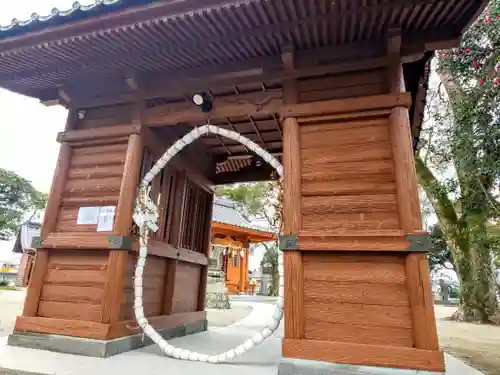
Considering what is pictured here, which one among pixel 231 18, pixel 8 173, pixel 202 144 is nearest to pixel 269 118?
pixel 202 144

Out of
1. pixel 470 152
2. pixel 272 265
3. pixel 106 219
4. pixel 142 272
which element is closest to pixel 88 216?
pixel 106 219

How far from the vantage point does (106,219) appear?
3.68 metres

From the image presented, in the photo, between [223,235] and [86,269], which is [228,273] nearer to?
[223,235]

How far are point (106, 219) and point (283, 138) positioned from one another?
2081 mm

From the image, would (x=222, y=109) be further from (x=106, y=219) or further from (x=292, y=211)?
(x=106, y=219)

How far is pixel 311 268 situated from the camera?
2914mm

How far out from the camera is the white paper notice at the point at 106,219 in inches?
143

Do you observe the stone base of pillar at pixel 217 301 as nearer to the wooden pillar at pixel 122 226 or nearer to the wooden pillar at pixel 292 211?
the wooden pillar at pixel 122 226

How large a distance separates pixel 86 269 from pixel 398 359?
303cm

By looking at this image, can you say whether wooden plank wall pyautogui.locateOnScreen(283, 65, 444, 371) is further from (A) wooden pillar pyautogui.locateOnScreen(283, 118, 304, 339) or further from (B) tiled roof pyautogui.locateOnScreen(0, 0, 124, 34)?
(B) tiled roof pyautogui.locateOnScreen(0, 0, 124, 34)

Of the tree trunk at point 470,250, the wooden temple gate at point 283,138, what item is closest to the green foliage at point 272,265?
the tree trunk at point 470,250

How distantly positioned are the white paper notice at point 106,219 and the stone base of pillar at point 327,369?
2.22 m

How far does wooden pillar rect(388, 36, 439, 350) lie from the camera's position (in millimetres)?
2545

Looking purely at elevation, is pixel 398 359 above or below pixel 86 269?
below
